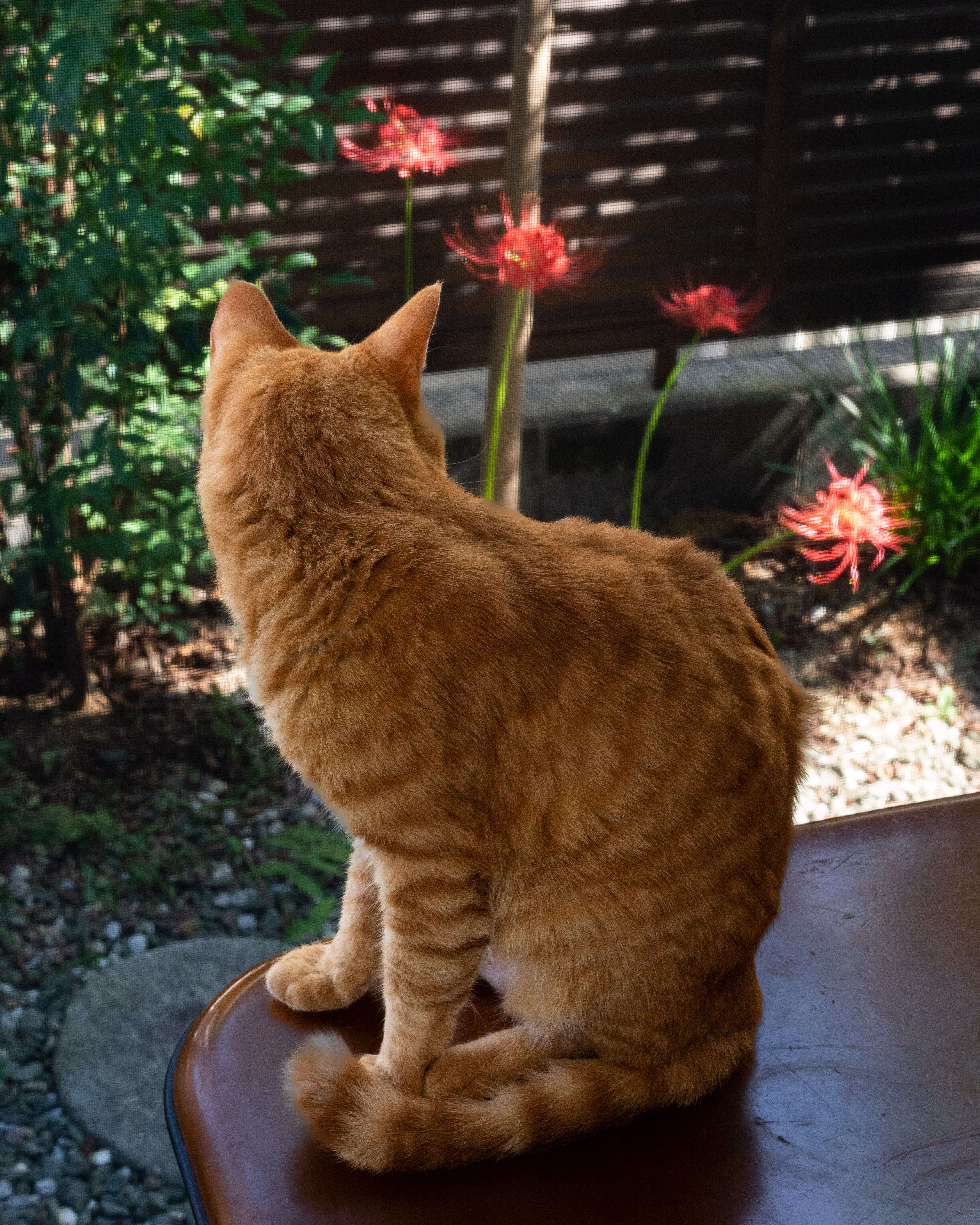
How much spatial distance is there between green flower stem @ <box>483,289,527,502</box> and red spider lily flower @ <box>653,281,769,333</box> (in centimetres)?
31

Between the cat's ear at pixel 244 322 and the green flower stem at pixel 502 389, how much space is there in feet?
2.21

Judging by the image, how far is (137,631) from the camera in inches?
76.0

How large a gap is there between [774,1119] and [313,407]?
2.11 ft

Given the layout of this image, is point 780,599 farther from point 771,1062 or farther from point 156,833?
point 771,1062

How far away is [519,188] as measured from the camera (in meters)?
1.66

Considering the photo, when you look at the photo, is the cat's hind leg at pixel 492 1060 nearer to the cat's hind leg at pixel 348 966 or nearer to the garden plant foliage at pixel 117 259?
the cat's hind leg at pixel 348 966

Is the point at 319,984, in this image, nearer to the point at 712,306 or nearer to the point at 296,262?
the point at 296,262

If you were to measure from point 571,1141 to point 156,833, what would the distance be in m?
1.13

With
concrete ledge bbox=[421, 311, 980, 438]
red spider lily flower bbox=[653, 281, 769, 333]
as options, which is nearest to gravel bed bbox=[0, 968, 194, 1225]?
concrete ledge bbox=[421, 311, 980, 438]

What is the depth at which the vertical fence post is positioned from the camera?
1.95m

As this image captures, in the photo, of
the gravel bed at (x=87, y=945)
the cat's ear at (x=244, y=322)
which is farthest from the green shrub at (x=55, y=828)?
the cat's ear at (x=244, y=322)

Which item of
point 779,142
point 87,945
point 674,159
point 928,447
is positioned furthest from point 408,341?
point 928,447

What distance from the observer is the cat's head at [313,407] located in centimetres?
85

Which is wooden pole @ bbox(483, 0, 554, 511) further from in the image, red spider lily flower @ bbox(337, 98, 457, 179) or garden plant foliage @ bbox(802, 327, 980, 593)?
garden plant foliage @ bbox(802, 327, 980, 593)
